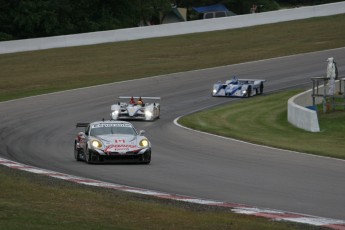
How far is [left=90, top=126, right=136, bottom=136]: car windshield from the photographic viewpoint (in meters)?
23.3

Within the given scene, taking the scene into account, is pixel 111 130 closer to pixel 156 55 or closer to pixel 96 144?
pixel 96 144

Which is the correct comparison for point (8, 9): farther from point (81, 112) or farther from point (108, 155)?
point (108, 155)

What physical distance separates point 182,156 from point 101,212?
1135 centimetres

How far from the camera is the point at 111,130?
23.5m

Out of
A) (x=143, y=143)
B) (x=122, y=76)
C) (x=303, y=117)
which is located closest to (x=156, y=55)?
(x=122, y=76)

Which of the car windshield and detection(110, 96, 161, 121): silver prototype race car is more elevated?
the car windshield

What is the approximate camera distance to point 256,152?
2497 cm

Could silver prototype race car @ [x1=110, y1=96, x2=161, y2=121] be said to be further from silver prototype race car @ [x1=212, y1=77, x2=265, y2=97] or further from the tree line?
the tree line

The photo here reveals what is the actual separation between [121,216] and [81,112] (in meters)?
26.3

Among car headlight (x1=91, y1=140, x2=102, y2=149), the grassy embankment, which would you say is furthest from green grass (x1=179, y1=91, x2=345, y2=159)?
car headlight (x1=91, y1=140, x2=102, y2=149)

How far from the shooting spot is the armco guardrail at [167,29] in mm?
64250

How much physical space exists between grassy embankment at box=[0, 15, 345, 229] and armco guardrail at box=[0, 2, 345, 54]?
3.72 feet

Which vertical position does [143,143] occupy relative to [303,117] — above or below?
above

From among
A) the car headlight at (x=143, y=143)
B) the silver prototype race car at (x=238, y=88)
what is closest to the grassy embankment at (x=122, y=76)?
the car headlight at (x=143, y=143)
